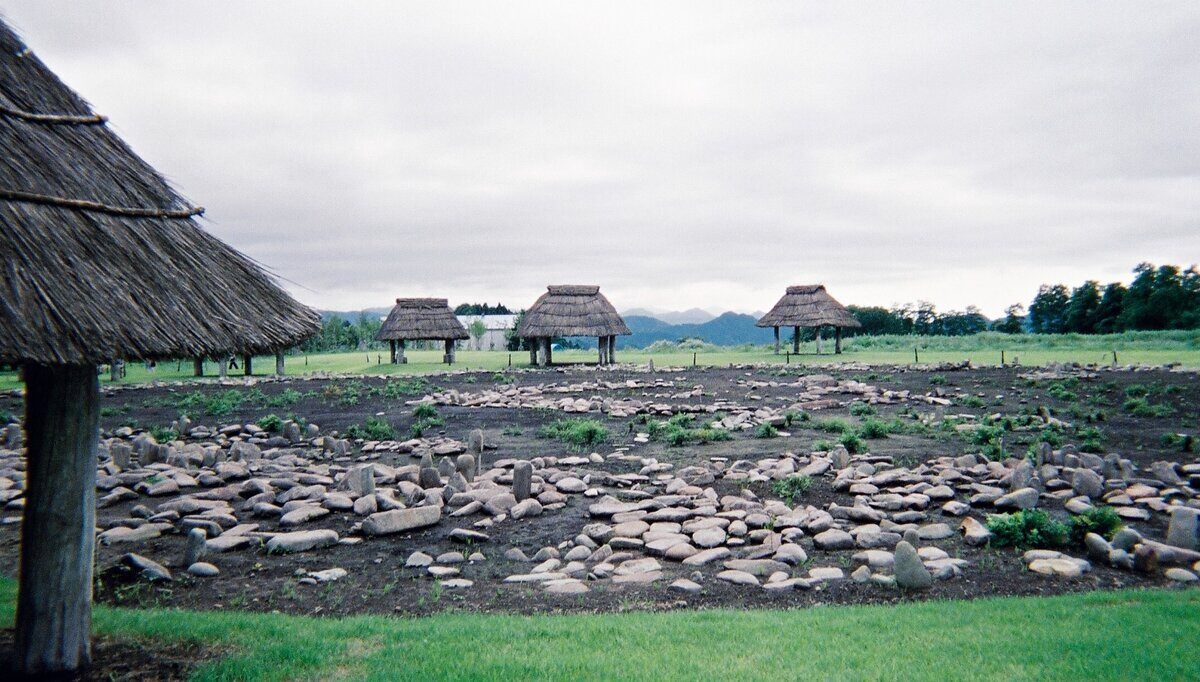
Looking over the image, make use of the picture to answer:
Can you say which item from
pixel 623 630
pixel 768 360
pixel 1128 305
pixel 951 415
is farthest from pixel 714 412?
pixel 1128 305

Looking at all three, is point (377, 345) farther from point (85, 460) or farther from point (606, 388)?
point (85, 460)

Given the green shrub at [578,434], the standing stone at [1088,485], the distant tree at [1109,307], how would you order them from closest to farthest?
the standing stone at [1088,485], the green shrub at [578,434], the distant tree at [1109,307]

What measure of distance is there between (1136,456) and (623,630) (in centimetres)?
1133

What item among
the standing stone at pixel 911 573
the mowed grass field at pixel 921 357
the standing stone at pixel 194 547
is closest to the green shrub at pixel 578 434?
the standing stone at pixel 194 547

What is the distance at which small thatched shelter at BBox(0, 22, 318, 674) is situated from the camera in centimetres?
406

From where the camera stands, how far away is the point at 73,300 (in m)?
4.11

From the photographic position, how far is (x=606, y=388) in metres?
26.1

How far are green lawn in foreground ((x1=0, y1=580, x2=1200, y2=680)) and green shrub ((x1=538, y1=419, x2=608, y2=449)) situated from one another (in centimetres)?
843

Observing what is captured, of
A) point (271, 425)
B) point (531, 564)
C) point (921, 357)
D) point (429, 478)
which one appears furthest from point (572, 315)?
point (531, 564)

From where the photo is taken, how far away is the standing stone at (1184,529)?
7062 mm

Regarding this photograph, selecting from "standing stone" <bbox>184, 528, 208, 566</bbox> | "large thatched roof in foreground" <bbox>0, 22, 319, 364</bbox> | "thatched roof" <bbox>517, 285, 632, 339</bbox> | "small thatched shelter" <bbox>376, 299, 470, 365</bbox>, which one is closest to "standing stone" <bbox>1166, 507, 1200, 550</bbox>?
"large thatched roof in foreground" <bbox>0, 22, 319, 364</bbox>

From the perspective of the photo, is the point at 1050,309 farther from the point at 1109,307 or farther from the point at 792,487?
the point at 792,487

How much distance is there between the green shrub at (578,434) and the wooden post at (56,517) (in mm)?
9610

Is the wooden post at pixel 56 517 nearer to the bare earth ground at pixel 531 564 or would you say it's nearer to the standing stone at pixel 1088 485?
the bare earth ground at pixel 531 564
